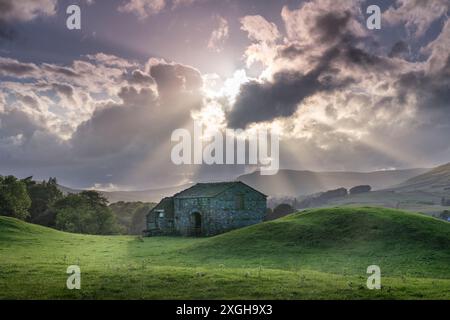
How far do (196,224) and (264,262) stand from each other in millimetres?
34588

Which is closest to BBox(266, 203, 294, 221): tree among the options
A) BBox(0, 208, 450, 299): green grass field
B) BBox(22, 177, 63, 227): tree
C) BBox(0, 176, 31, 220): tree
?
BBox(22, 177, 63, 227): tree

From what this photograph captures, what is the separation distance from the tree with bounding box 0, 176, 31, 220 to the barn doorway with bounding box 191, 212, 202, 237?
141 ft

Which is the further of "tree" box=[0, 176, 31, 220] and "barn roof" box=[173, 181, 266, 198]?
"tree" box=[0, 176, 31, 220]

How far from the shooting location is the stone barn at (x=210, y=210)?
215 ft

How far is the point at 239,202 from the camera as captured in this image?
6862cm

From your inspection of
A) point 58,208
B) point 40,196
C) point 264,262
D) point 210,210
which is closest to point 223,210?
point 210,210

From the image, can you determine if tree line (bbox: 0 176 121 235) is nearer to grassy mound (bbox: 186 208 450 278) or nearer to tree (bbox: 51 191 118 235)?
tree (bbox: 51 191 118 235)

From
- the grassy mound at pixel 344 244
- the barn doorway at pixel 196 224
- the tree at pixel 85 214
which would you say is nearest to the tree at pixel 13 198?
the tree at pixel 85 214

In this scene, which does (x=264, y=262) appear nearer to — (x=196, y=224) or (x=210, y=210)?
(x=210, y=210)

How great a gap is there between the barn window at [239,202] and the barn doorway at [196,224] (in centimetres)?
630

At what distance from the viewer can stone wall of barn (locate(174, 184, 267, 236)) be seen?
215 ft

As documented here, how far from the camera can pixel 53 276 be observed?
2330cm
